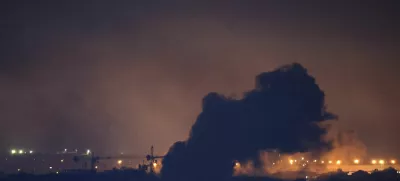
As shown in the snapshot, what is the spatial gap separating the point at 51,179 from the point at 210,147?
58477 mm

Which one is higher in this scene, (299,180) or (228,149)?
(228,149)

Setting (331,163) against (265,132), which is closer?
(265,132)

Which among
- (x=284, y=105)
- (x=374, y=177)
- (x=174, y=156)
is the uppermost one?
(x=284, y=105)

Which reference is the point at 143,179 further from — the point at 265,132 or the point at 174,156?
the point at 265,132

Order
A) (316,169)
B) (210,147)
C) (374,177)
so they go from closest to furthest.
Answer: (374,177), (210,147), (316,169)

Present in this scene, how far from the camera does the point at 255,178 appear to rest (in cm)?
14788

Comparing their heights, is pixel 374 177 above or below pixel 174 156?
below

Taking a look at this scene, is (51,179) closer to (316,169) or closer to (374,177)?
(316,169)

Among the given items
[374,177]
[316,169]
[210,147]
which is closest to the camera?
[374,177]

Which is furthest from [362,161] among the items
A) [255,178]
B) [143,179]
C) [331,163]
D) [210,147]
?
[143,179]

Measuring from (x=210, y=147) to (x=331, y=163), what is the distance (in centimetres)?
4265

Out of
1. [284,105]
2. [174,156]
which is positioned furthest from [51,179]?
[284,105]

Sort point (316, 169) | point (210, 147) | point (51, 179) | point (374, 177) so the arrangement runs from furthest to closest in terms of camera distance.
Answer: point (51, 179), point (316, 169), point (210, 147), point (374, 177)

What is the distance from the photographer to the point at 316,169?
15562cm
